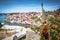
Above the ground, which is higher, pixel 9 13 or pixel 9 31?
pixel 9 13

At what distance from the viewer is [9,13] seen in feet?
8.77

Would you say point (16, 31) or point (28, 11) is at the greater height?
point (28, 11)

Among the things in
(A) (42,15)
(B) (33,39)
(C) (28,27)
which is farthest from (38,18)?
(B) (33,39)

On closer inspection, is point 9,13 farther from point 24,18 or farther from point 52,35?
point 52,35

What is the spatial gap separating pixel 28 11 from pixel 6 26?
1.78ft

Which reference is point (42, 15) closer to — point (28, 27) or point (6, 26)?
point (28, 27)

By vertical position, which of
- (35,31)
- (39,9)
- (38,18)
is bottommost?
(35,31)

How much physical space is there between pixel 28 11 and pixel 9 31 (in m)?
0.56

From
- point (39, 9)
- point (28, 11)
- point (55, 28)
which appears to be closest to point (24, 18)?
point (28, 11)

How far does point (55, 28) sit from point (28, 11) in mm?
642

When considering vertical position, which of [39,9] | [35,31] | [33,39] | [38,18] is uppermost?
[39,9]

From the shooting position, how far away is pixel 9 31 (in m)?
2.61

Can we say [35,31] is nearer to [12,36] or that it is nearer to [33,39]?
[33,39]

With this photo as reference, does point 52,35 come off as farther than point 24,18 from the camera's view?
No
